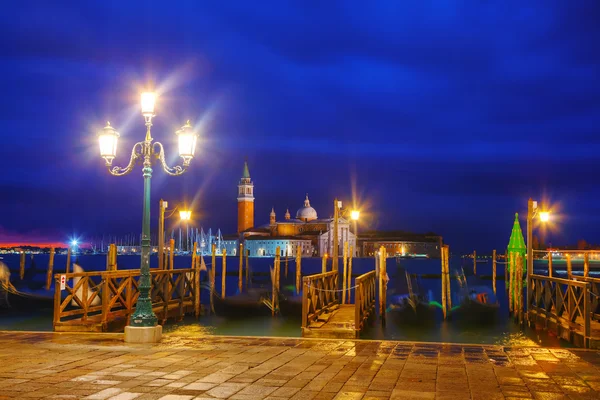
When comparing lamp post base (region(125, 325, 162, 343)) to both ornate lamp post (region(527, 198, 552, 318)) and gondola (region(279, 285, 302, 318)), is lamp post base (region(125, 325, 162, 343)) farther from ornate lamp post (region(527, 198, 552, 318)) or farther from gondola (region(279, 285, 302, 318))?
gondola (region(279, 285, 302, 318))

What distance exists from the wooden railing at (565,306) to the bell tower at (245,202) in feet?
344

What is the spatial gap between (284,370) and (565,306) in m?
8.10

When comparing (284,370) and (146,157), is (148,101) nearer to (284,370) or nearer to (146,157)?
(146,157)

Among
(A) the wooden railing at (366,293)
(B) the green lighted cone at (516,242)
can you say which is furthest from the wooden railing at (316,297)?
(B) the green lighted cone at (516,242)

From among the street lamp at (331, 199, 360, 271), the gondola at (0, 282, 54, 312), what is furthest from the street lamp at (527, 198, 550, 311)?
the gondola at (0, 282, 54, 312)

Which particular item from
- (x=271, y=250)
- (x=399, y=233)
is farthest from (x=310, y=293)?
(x=399, y=233)

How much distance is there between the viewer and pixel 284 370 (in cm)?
732

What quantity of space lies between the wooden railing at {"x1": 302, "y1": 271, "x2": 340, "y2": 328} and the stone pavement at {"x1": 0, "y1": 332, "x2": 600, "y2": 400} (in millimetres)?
3278

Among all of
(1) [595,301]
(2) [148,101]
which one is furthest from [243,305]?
(2) [148,101]

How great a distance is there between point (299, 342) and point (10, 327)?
1443cm

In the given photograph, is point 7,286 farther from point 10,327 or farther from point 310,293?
point 310,293

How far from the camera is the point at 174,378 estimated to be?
6.71m

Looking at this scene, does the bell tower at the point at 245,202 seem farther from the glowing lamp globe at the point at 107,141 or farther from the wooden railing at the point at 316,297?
the glowing lamp globe at the point at 107,141

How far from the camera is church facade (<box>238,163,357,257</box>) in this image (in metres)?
113
